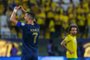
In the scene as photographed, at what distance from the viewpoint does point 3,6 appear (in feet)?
63.9

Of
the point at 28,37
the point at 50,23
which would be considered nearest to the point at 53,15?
the point at 50,23

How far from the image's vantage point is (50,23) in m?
18.9

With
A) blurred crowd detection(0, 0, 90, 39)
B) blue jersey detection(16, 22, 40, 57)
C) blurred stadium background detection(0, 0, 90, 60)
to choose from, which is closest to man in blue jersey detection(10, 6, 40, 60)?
blue jersey detection(16, 22, 40, 57)

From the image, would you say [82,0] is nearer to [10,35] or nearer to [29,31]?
[10,35]

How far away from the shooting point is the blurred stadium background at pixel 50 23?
16.7 metres

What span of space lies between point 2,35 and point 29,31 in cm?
832

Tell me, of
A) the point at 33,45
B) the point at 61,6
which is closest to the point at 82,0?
the point at 61,6

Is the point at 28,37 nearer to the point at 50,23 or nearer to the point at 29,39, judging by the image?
the point at 29,39

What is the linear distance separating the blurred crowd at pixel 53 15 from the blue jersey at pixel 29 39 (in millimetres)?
8447

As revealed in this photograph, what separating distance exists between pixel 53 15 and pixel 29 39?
988 cm

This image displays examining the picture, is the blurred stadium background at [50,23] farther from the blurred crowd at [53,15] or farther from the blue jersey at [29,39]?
the blue jersey at [29,39]

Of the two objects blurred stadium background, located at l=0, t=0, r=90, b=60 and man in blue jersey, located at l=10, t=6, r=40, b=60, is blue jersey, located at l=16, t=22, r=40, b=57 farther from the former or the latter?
blurred stadium background, located at l=0, t=0, r=90, b=60

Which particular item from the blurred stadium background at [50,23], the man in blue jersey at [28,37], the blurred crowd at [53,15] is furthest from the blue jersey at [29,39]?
the blurred crowd at [53,15]

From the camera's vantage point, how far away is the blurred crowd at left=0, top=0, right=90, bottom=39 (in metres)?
18.3
